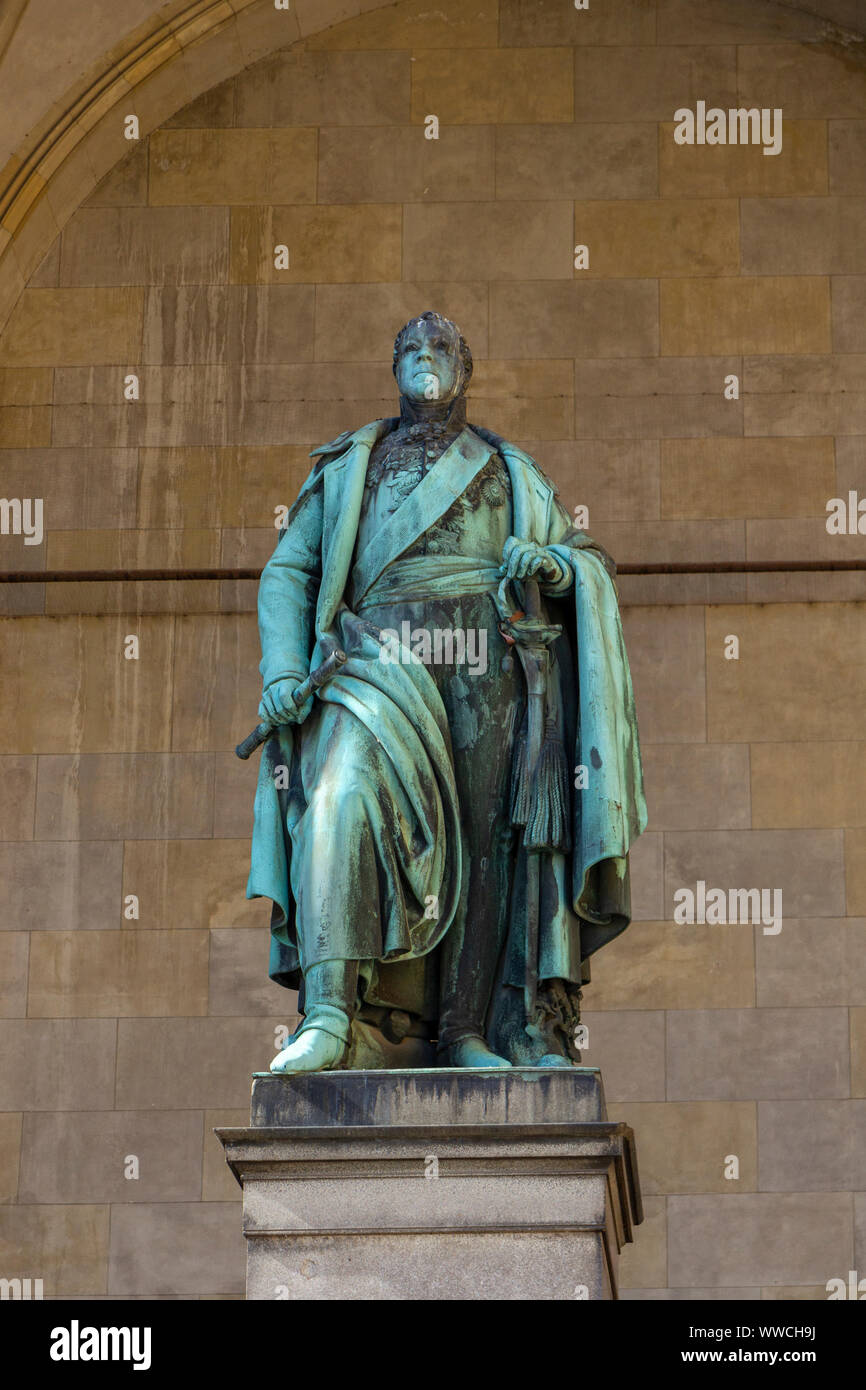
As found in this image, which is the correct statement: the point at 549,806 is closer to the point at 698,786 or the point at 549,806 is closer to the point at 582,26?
the point at 698,786

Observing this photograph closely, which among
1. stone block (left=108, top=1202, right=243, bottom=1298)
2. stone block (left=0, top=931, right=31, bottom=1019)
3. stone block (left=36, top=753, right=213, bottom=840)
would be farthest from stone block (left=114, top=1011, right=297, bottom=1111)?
stone block (left=36, top=753, right=213, bottom=840)

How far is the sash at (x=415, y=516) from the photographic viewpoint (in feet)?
28.2

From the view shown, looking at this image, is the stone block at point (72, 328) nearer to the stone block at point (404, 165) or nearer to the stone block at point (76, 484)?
the stone block at point (76, 484)

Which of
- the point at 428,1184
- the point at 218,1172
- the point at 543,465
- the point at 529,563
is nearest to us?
the point at 428,1184

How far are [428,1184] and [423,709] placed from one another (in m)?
1.48

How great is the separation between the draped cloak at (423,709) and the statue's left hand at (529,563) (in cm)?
9

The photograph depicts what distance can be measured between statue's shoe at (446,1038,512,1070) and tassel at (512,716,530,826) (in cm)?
66

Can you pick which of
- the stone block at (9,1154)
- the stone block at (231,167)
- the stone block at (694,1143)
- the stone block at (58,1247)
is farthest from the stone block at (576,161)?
the stone block at (58,1247)

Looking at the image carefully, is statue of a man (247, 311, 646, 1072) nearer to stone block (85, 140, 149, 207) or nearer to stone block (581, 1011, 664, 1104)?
stone block (581, 1011, 664, 1104)

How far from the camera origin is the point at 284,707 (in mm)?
8359

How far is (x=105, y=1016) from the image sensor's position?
1336 centimetres

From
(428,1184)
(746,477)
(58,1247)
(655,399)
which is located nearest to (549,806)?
(428,1184)

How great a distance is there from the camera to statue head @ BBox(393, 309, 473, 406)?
886 cm

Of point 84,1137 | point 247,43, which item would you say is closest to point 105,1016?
point 84,1137
